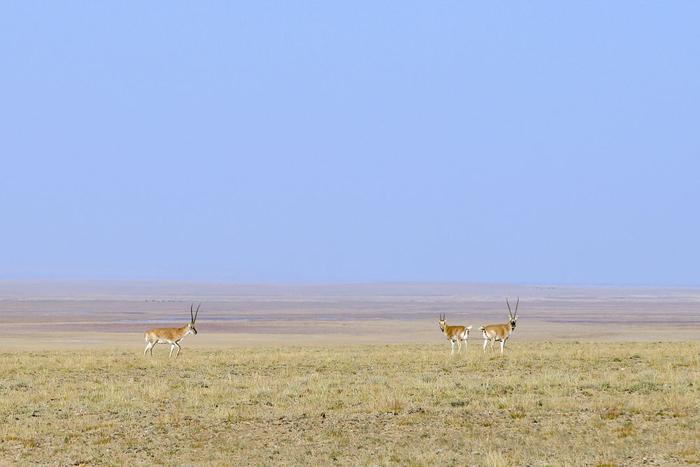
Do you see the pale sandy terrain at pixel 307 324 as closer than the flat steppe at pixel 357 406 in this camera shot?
No

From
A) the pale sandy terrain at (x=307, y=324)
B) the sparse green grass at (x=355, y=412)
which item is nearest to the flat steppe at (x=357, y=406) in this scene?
the sparse green grass at (x=355, y=412)

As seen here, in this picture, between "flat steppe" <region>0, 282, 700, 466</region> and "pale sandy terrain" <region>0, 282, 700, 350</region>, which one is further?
"pale sandy terrain" <region>0, 282, 700, 350</region>

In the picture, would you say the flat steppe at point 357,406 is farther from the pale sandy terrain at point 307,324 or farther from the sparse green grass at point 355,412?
the pale sandy terrain at point 307,324

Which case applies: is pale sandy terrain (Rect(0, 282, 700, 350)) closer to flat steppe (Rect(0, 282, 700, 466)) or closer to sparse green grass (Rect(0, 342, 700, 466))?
flat steppe (Rect(0, 282, 700, 466))

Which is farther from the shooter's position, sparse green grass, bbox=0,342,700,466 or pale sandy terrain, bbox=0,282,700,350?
pale sandy terrain, bbox=0,282,700,350

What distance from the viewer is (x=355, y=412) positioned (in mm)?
15969

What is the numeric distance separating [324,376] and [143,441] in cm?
766

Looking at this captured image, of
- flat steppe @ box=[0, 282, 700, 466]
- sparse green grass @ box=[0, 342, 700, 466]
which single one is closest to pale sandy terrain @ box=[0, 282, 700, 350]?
flat steppe @ box=[0, 282, 700, 466]

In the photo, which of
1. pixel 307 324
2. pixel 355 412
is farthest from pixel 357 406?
pixel 307 324

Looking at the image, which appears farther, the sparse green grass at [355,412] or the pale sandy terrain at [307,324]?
the pale sandy terrain at [307,324]

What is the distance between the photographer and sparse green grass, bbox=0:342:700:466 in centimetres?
1296

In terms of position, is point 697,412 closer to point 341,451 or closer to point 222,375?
point 341,451

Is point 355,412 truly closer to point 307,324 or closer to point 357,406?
point 357,406

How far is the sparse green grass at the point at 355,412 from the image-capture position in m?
13.0
